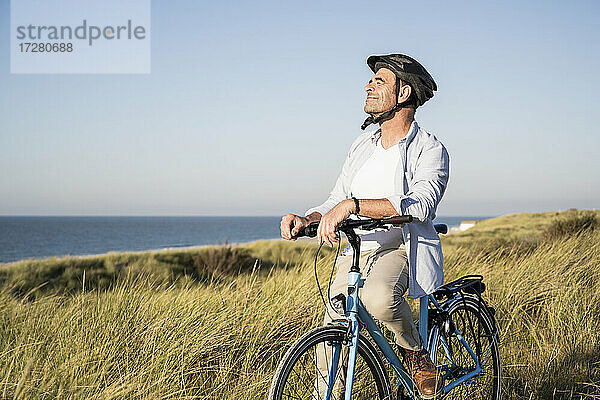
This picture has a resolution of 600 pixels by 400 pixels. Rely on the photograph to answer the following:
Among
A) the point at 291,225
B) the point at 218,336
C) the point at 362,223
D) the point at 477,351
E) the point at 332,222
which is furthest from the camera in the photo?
the point at 218,336

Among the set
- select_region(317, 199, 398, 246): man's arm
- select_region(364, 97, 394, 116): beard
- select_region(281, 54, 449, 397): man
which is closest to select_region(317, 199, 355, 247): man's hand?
select_region(317, 199, 398, 246): man's arm

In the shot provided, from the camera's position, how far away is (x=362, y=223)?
8.41ft

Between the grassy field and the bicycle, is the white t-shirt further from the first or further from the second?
the grassy field

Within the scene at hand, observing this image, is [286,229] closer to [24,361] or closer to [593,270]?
[24,361]

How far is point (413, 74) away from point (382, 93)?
0.59 ft

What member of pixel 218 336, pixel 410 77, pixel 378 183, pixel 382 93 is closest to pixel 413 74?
pixel 410 77

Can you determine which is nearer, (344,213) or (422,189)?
(344,213)

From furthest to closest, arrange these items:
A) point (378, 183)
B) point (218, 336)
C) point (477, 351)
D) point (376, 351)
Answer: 1. point (218, 336)
2. point (477, 351)
3. point (378, 183)
4. point (376, 351)

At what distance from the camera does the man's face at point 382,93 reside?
3.05 metres

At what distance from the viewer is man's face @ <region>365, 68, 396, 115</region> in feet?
10.0

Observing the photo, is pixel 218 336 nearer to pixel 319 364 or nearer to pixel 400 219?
pixel 319 364

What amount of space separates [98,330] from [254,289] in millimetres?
1507

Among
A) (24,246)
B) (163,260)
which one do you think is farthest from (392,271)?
(24,246)

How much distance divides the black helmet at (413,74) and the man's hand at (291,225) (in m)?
0.89
